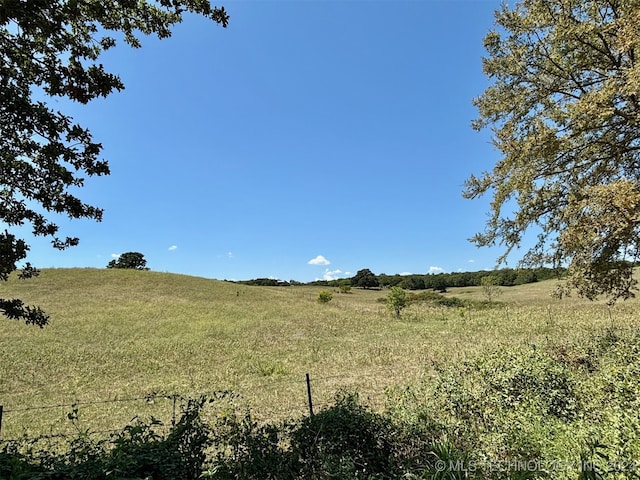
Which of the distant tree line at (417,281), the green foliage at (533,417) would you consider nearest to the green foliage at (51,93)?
the green foliage at (533,417)

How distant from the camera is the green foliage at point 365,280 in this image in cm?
7656

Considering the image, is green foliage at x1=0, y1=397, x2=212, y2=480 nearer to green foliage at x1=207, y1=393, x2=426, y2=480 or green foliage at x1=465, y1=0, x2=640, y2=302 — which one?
green foliage at x1=207, y1=393, x2=426, y2=480

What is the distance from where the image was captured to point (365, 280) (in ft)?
252

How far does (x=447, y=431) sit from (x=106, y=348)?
18711 mm

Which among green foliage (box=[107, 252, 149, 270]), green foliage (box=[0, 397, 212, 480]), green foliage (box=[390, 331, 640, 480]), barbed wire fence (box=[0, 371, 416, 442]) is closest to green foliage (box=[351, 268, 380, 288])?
green foliage (box=[107, 252, 149, 270])

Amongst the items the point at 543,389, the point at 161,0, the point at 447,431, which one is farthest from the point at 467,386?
the point at 161,0

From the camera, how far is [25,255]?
4.38 m

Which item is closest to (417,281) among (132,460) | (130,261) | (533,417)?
(130,261)

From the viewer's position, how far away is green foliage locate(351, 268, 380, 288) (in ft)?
251

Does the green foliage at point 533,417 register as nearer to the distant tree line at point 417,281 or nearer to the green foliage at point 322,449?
the green foliage at point 322,449

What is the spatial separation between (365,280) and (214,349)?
60.6m

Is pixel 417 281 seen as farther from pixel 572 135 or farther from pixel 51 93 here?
pixel 51 93

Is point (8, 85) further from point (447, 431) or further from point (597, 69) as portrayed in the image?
point (597, 69)

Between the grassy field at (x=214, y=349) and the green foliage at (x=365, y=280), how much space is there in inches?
1774
